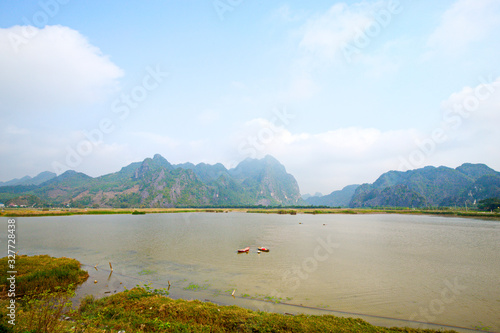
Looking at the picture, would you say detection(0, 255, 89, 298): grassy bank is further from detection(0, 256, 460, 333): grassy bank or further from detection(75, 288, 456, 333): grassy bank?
detection(75, 288, 456, 333): grassy bank

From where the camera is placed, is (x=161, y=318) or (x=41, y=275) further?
(x=41, y=275)

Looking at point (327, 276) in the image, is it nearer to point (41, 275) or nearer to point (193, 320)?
point (193, 320)

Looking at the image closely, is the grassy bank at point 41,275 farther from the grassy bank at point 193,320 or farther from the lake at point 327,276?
the grassy bank at point 193,320

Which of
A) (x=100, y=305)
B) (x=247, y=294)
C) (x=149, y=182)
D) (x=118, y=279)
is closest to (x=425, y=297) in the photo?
(x=247, y=294)

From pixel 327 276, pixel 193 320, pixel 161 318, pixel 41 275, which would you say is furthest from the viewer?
pixel 327 276

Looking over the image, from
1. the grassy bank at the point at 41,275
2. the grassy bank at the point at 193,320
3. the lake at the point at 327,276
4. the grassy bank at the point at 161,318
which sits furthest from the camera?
the grassy bank at the point at 41,275

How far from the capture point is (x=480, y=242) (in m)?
29.5

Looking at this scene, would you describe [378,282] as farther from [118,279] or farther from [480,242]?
[480,242]

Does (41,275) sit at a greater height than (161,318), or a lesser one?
lesser

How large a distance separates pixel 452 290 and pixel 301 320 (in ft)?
36.7

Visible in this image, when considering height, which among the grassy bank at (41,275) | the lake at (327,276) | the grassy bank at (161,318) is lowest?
the lake at (327,276)

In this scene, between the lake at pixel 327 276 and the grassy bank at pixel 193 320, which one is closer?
the grassy bank at pixel 193 320

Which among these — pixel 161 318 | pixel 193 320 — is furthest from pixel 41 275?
pixel 193 320

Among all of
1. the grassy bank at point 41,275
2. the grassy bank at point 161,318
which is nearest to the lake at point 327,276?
the grassy bank at point 41,275
